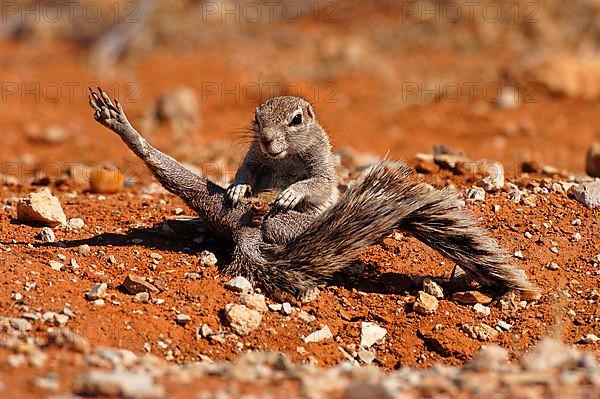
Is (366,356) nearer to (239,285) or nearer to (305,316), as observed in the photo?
(305,316)

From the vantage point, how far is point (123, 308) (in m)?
5.10

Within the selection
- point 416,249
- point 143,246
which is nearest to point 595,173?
point 416,249

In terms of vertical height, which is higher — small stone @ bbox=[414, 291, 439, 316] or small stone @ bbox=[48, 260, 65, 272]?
small stone @ bbox=[414, 291, 439, 316]

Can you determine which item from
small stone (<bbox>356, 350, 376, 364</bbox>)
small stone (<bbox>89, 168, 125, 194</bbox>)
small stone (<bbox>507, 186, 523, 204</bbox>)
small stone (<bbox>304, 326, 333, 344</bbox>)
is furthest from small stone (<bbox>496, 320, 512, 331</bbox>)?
small stone (<bbox>89, 168, 125, 194</bbox>)

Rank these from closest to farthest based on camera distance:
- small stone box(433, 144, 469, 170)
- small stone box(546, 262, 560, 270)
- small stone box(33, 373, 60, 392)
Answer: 1. small stone box(33, 373, 60, 392)
2. small stone box(546, 262, 560, 270)
3. small stone box(433, 144, 469, 170)

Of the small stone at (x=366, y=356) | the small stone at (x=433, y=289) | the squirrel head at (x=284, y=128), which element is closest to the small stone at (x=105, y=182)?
the squirrel head at (x=284, y=128)

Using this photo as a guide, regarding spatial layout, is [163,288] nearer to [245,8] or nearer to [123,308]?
[123,308]

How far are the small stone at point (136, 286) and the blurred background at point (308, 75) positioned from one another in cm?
305

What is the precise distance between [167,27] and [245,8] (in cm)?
240

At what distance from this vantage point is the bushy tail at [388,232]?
542 cm

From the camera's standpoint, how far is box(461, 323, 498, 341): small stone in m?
5.29

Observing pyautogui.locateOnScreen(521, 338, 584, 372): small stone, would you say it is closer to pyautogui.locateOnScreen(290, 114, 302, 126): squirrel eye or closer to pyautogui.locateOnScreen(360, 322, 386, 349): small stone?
pyautogui.locateOnScreen(360, 322, 386, 349): small stone

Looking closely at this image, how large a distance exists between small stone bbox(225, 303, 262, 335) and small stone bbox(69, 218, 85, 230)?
174 centimetres

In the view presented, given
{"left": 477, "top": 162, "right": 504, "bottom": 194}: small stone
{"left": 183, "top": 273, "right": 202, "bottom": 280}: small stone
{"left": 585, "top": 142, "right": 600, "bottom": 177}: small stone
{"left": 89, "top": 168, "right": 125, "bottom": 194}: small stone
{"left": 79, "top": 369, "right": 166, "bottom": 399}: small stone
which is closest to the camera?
{"left": 79, "top": 369, "right": 166, "bottom": 399}: small stone
